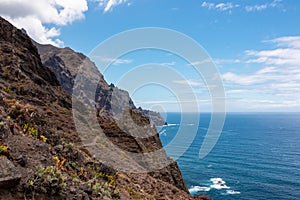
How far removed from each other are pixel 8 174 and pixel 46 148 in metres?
3.78

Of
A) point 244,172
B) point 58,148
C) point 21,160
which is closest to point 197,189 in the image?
point 244,172

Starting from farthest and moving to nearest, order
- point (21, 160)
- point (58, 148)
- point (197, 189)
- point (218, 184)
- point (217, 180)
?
point (217, 180) < point (218, 184) < point (197, 189) < point (58, 148) < point (21, 160)

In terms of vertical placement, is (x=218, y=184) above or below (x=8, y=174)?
below

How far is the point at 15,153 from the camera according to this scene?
32.1ft

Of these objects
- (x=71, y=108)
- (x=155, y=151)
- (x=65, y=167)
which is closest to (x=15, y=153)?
(x=65, y=167)

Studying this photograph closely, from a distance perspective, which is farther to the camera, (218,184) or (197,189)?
(218,184)

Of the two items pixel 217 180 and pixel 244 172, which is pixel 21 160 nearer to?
pixel 217 180

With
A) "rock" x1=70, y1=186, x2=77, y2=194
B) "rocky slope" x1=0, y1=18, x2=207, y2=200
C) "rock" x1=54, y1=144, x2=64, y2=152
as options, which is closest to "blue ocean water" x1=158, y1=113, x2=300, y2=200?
"rocky slope" x1=0, y1=18, x2=207, y2=200

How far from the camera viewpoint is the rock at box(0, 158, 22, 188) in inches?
311

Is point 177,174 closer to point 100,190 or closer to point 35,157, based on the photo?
point 100,190

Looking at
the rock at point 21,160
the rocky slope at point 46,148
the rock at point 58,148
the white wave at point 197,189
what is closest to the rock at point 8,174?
the rocky slope at point 46,148

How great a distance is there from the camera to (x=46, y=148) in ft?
39.0

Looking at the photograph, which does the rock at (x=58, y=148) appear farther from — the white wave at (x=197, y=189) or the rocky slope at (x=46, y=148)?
the white wave at (x=197, y=189)

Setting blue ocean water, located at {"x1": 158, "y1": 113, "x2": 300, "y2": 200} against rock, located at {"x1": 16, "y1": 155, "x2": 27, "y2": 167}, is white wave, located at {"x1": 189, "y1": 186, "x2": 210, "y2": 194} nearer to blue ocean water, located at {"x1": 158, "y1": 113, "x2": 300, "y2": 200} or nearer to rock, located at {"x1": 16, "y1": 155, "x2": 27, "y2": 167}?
blue ocean water, located at {"x1": 158, "y1": 113, "x2": 300, "y2": 200}
